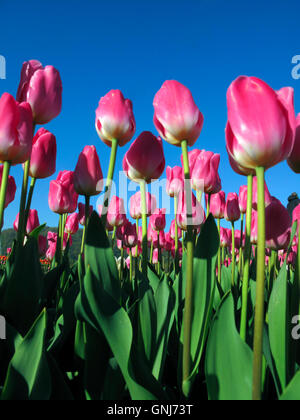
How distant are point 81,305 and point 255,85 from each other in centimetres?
66

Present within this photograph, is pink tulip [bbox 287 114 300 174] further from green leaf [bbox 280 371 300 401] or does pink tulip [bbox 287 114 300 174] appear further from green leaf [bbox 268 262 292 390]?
green leaf [bbox 280 371 300 401]

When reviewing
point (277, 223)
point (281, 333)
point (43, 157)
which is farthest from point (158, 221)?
point (281, 333)

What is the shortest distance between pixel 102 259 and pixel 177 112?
1.62 feet

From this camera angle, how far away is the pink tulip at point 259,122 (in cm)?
73

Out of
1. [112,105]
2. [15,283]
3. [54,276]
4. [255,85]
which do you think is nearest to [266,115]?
[255,85]

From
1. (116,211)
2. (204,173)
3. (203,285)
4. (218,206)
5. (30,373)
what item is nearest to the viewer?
(30,373)

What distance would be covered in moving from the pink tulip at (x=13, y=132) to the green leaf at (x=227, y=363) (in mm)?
805

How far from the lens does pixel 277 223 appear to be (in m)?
1.32

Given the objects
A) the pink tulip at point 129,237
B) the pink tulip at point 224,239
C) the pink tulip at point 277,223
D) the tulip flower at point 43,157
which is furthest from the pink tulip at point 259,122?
the pink tulip at point 224,239

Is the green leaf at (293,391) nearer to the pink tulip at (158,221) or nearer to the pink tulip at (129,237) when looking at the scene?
the pink tulip at (129,237)

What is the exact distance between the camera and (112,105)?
1.32 metres

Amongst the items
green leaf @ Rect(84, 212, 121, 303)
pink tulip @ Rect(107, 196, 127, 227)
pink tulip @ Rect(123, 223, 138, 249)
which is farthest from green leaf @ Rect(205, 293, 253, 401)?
pink tulip @ Rect(123, 223, 138, 249)

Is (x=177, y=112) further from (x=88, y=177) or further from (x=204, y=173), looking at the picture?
(x=204, y=173)
